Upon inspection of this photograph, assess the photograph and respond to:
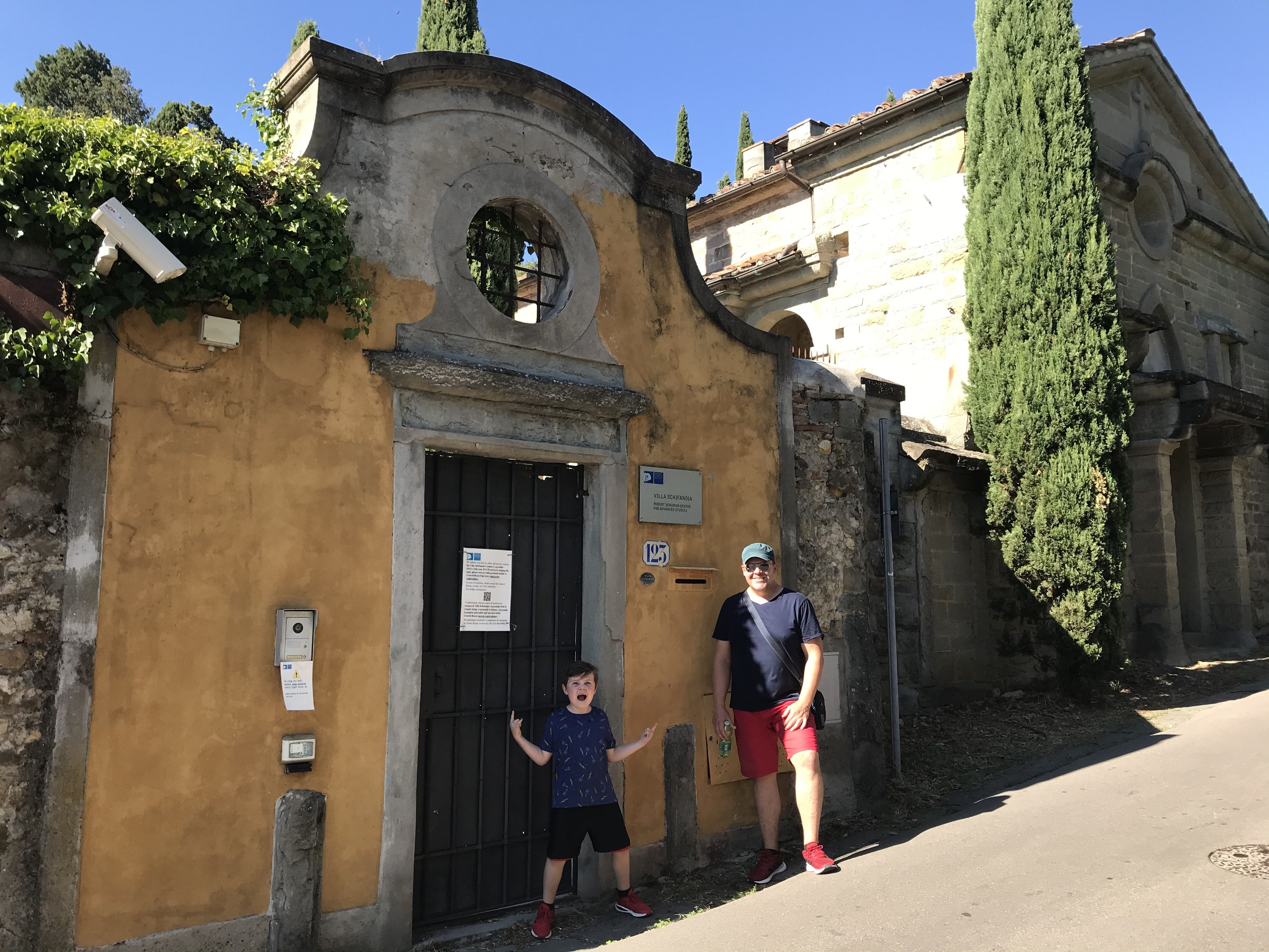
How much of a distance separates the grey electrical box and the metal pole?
4.27 m

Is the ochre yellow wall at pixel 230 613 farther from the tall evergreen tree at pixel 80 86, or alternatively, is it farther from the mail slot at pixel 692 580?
the tall evergreen tree at pixel 80 86

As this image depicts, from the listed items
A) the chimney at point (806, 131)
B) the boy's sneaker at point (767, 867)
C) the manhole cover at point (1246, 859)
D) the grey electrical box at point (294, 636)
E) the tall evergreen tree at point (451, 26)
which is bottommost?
the boy's sneaker at point (767, 867)

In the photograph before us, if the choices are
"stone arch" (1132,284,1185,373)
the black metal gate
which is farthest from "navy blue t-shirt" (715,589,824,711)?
"stone arch" (1132,284,1185,373)

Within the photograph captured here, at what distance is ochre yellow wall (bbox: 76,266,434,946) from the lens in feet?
13.3

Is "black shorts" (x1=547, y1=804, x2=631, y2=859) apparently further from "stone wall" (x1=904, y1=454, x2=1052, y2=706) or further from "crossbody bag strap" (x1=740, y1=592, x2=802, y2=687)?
"stone wall" (x1=904, y1=454, x2=1052, y2=706)

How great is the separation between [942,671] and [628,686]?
18.5 ft

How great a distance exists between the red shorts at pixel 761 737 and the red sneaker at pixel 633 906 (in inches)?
41.0

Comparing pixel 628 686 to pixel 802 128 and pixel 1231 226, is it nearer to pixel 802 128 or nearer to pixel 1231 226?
pixel 802 128

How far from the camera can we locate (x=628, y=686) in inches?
226

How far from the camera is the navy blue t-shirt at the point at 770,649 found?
5652mm

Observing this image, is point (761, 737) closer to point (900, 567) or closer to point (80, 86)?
point (900, 567)

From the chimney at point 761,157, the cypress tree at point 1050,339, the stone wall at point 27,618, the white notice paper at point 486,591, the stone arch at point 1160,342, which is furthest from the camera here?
the chimney at point 761,157

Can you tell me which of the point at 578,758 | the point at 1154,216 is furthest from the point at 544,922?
the point at 1154,216

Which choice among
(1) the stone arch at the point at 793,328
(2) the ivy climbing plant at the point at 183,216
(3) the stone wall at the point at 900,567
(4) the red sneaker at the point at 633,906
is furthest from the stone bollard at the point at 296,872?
(1) the stone arch at the point at 793,328
